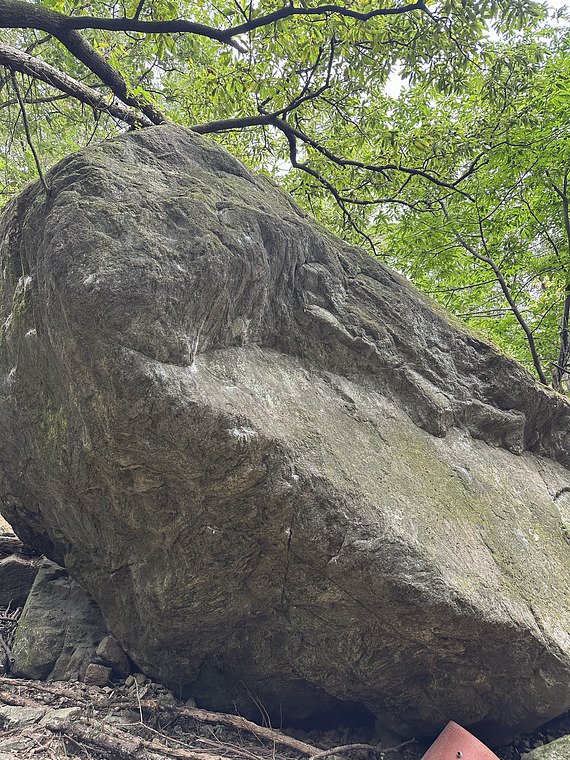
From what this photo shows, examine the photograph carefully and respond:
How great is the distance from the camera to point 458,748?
9.74 ft

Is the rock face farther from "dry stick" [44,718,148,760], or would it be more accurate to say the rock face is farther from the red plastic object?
"dry stick" [44,718,148,760]

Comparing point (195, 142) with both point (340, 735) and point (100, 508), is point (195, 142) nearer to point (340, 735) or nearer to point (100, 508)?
point (100, 508)

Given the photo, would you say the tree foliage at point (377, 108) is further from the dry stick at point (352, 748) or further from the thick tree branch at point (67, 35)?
the dry stick at point (352, 748)

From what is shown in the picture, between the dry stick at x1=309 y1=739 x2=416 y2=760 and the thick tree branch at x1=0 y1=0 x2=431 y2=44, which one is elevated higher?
the thick tree branch at x1=0 y1=0 x2=431 y2=44

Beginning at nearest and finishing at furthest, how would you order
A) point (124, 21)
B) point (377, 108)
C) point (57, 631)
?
1. point (57, 631)
2. point (124, 21)
3. point (377, 108)

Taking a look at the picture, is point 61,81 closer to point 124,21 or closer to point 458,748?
point 124,21

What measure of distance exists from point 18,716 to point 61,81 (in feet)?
16.2

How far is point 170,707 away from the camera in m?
3.25

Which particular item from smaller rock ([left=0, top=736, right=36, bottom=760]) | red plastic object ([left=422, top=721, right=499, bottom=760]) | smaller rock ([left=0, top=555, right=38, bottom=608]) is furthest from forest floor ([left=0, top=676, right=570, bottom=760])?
smaller rock ([left=0, top=555, right=38, bottom=608])

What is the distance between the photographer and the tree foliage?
4648mm

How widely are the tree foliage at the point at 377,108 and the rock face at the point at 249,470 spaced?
6.53 feet

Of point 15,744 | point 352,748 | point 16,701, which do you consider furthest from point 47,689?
point 352,748

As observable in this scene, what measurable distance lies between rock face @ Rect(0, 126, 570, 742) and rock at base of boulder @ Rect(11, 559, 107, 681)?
300 millimetres

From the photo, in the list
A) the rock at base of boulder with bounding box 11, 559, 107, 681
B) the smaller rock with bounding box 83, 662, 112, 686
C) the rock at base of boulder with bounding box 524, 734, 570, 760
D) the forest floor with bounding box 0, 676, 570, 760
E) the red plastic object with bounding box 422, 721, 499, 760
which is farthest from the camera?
the rock at base of boulder with bounding box 11, 559, 107, 681
